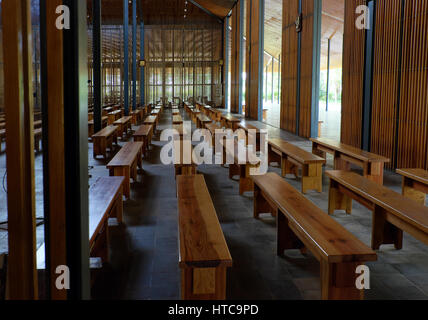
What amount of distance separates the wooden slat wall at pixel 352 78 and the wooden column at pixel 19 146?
23.0 ft

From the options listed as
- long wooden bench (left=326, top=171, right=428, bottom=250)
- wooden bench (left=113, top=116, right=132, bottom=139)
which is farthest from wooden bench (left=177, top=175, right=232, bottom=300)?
wooden bench (left=113, top=116, right=132, bottom=139)

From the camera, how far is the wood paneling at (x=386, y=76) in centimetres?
678

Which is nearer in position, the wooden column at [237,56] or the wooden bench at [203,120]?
the wooden bench at [203,120]

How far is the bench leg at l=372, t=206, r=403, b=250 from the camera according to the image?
3.58 metres

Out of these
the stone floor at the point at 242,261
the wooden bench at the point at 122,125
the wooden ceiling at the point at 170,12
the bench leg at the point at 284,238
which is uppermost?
the wooden ceiling at the point at 170,12

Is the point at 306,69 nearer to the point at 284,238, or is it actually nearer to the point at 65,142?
the point at 284,238

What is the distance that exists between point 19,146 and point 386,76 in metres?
6.47

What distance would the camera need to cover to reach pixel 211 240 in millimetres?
2643

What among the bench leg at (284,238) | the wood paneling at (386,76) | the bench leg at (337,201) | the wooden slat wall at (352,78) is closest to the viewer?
the bench leg at (284,238)

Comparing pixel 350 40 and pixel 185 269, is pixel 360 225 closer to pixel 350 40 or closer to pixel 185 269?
pixel 185 269

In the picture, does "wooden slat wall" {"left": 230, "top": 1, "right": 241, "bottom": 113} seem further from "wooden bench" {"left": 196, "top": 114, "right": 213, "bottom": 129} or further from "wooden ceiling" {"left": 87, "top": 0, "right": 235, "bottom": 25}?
"wooden bench" {"left": 196, "top": 114, "right": 213, "bottom": 129}

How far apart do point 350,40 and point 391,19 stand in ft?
4.90

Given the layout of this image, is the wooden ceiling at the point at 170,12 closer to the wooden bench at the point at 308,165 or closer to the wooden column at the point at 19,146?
the wooden bench at the point at 308,165

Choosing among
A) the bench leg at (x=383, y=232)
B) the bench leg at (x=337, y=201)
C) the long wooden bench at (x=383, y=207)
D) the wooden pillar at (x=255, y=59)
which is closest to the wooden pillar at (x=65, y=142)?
the long wooden bench at (x=383, y=207)
